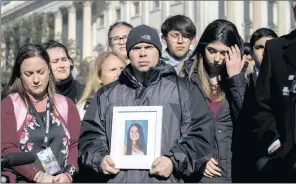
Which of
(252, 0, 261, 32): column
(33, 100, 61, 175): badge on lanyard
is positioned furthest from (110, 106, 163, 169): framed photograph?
(252, 0, 261, 32): column

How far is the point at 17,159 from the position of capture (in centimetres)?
445

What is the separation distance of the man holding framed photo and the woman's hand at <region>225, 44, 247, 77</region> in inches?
19.7

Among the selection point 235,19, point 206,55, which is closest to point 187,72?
point 206,55

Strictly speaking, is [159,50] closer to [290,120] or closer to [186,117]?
[186,117]

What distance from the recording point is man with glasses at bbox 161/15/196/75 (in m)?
7.29

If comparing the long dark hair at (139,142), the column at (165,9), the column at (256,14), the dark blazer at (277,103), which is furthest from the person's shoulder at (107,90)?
the column at (165,9)

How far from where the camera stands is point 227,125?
614 cm

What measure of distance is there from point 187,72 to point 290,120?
1.62 m

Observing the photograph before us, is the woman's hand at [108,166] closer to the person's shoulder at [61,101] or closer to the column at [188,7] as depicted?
the person's shoulder at [61,101]

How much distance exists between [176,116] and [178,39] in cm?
182

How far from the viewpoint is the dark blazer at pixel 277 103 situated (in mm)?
4984

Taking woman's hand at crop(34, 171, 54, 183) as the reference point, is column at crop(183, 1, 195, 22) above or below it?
above

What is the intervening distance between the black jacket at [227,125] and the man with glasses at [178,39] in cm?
121

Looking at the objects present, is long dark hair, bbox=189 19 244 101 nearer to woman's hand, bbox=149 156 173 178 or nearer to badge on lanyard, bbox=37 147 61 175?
woman's hand, bbox=149 156 173 178
